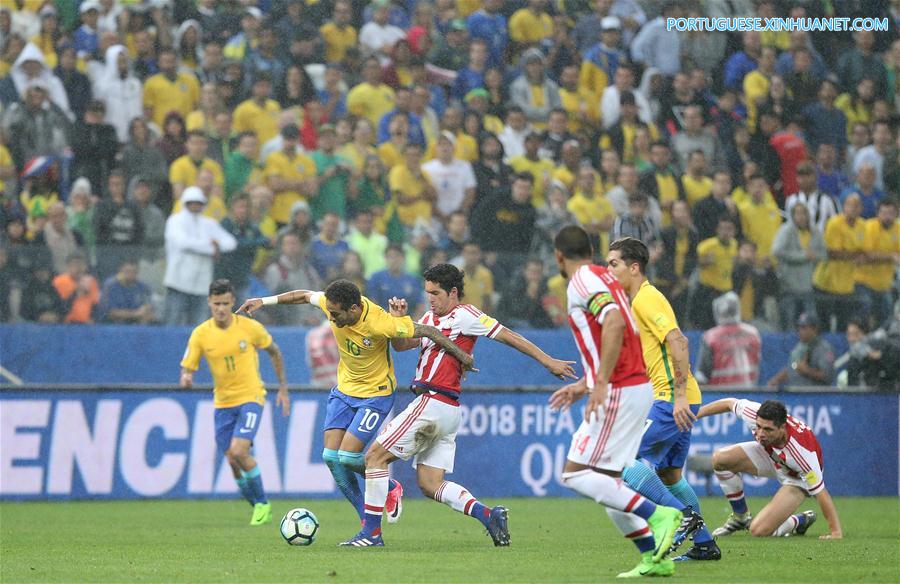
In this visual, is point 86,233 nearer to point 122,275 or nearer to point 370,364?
point 122,275

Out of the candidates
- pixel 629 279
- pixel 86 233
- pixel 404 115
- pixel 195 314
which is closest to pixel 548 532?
pixel 629 279

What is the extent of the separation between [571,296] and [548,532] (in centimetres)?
488

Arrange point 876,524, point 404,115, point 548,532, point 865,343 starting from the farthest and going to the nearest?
point 404,115 → point 865,343 → point 876,524 → point 548,532

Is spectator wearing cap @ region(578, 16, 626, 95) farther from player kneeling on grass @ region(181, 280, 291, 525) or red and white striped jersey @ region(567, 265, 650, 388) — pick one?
red and white striped jersey @ region(567, 265, 650, 388)

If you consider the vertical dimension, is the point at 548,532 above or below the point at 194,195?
below

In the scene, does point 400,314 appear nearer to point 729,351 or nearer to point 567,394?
point 567,394

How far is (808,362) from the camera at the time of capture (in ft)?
62.0

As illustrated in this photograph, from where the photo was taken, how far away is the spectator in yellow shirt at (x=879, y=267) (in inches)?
757

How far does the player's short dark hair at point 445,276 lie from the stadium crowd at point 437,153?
23.3 ft

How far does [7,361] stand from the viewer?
1686cm

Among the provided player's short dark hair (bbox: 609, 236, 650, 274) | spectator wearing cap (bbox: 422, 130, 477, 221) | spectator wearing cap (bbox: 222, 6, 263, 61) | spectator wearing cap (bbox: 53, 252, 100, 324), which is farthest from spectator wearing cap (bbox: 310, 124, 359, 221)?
player's short dark hair (bbox: 609, 236, 650, 274)

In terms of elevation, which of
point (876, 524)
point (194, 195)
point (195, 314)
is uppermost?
point (194, 195)

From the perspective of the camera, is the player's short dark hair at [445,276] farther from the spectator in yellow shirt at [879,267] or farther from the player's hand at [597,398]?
the spectator in yellow shirt at [879,267]

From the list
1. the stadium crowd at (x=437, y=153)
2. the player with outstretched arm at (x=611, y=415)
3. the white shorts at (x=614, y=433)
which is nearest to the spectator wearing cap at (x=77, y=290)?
the stadium crowd at (x=437, y=153)
